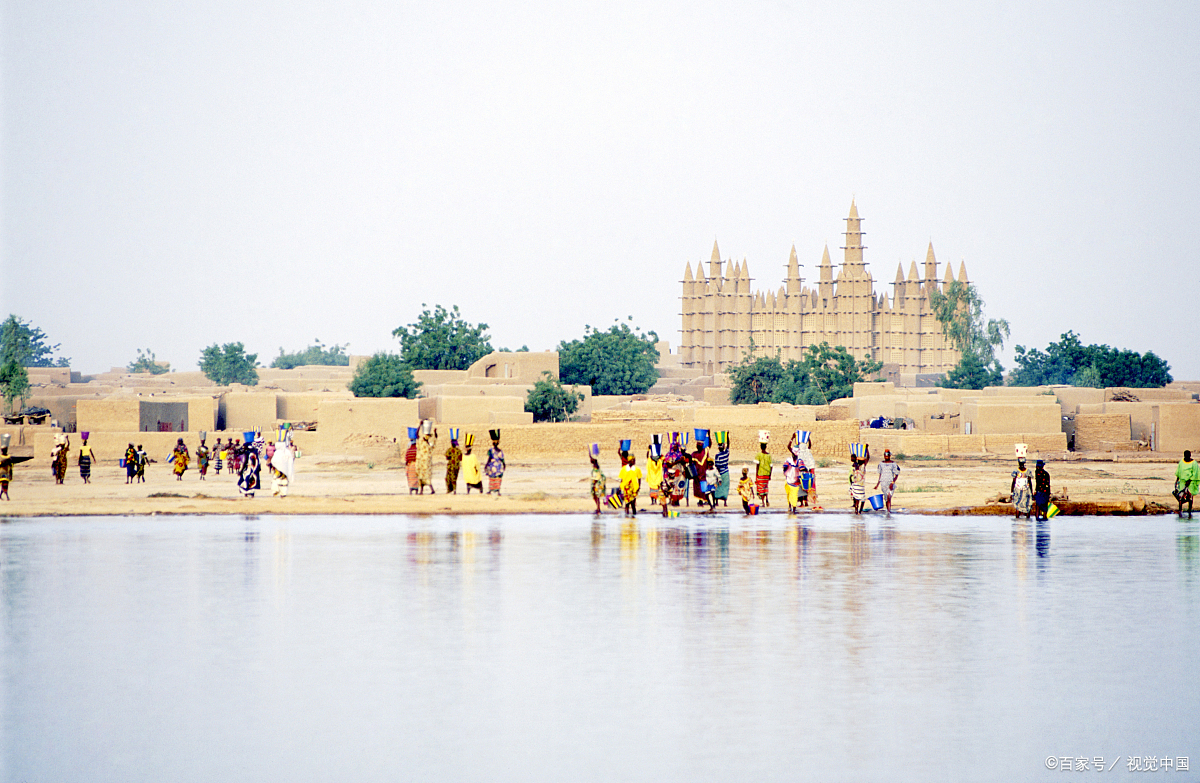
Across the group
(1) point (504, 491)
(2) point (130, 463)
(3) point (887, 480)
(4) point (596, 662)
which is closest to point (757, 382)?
(1) point (504, 491)

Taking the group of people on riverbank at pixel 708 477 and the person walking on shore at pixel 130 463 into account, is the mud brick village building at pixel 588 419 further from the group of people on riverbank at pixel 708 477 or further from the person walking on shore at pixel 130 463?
the group of people on riverbank at pixel 708 477

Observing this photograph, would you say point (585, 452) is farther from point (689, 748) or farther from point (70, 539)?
point (689, 748)

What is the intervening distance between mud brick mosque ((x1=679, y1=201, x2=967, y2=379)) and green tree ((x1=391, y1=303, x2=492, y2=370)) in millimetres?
48702

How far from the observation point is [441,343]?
226 feet

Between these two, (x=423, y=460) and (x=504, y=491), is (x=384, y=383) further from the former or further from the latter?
(x=423, y=460)

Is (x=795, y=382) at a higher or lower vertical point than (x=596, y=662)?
higher

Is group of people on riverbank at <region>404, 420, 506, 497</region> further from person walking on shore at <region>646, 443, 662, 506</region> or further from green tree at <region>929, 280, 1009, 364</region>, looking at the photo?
green tree at <region>929, 280, 1009, 364</region>

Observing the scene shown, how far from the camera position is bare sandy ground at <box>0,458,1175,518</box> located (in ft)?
70.3

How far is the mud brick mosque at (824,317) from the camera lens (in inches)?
4619

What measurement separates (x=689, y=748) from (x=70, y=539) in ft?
41.5

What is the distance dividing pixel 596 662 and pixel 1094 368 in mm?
65585

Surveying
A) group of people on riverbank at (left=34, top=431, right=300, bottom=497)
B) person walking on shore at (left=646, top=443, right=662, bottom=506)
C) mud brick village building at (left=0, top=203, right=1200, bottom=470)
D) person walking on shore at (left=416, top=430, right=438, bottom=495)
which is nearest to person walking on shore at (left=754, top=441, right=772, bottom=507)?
person walking on shore at (left=646, top=443, right=662, bottom=506)

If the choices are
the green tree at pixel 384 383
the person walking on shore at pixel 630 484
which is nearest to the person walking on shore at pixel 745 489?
the person walking on shore at pixel 630 484

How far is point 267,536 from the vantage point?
705 inches
